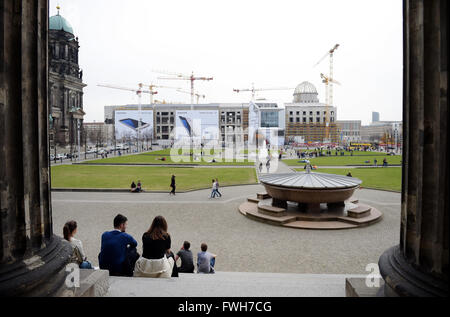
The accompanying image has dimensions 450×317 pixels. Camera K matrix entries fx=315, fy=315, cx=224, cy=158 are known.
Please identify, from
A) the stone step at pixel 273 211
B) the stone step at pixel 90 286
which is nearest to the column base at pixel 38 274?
the stone step at pixel 90 286

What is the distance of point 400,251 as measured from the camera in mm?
4125

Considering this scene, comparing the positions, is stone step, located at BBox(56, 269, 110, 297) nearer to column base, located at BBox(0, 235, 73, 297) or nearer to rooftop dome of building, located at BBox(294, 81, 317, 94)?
column base, located at BBox(0, 235, 73, 297)

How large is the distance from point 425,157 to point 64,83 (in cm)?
9398

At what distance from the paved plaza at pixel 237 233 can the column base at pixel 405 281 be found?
14.8ft

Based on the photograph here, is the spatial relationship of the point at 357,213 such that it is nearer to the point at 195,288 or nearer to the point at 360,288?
the point at 360,288

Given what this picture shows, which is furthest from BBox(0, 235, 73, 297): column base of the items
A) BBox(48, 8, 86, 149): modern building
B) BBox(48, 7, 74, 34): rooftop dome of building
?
BBox(48, 7, 74, 34): rooftop dome of building

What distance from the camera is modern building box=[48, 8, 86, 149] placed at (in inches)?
3191

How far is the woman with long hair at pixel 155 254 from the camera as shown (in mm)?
5555

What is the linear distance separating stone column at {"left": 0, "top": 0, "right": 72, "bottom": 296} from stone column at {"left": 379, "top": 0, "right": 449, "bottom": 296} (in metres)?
4.25

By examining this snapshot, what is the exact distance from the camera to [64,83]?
274ft

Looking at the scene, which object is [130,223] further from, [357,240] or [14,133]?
[14,133]

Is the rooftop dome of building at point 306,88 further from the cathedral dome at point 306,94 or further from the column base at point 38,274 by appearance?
the column base at point 38,274
